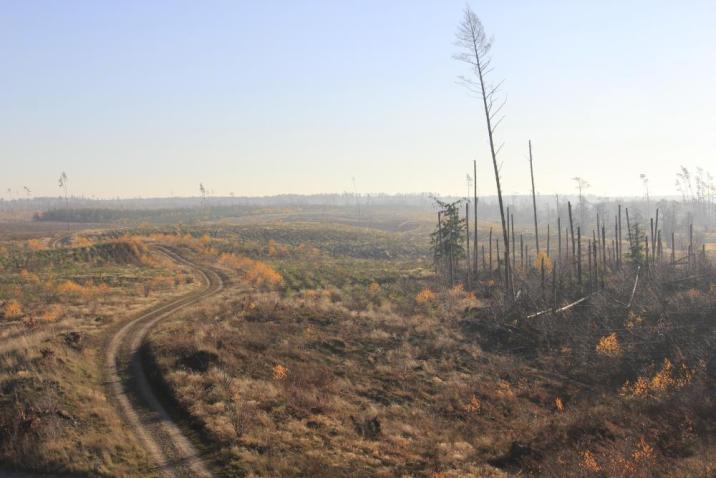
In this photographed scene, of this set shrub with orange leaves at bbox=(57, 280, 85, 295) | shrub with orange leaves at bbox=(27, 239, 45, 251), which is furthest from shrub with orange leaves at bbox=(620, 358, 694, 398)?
shrub with orange leaves at bbox=(27, 239, 45, 251)

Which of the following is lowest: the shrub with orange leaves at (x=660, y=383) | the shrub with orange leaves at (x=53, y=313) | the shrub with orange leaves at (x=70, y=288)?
the shrub with orange leaves at (x=660, y=383)

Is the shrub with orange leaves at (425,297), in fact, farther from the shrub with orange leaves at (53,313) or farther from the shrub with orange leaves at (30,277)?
the shrub with orange leaves at (30,277)

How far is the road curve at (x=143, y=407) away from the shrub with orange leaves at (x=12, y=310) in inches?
239

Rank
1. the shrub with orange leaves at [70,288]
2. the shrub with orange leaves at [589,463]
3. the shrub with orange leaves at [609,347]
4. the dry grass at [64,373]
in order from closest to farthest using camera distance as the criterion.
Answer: the dry grass at [64,373], the shrub with orange leaves at [589,463], the shrub with orange leaves at [609,347], the shrub with orange leaves at [70,288]

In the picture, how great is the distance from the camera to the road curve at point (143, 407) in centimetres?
1224

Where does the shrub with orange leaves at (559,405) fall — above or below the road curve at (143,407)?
below

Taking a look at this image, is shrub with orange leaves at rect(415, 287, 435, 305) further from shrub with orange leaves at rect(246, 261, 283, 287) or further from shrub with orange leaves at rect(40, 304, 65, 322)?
shrub with orange leaves at rect(40, 304, 65, 322)

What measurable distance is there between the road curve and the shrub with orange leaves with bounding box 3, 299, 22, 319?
6071mm

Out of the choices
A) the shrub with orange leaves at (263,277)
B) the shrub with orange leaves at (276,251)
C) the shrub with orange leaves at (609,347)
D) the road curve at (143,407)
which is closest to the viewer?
the road curve at (143,407)

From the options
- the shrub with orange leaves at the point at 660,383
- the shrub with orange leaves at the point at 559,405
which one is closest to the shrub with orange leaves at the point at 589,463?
the shrub with orange leaves at the point at 559,405

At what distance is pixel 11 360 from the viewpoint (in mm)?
17516

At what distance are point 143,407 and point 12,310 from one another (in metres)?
16.0

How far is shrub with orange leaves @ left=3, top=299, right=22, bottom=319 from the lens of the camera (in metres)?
25.5

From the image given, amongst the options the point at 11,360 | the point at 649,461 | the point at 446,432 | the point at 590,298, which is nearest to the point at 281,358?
the point at 446,432
